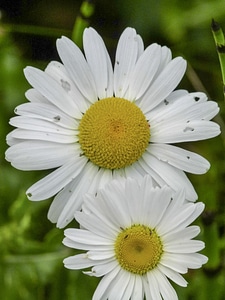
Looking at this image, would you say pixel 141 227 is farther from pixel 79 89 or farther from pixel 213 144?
pixel 213 144

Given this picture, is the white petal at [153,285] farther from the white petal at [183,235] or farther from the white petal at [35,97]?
the white petal at [35,97]

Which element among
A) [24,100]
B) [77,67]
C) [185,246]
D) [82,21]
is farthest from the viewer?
[24,100]

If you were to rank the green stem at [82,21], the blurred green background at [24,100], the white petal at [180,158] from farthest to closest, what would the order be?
1. the blurred green background at [24,100]
2. the green stem at [82,21]
3. the white petal at [180,158]

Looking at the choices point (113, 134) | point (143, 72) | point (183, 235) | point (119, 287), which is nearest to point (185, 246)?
point (183, 235)

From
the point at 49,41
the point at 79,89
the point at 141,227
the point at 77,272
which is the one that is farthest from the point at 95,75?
the point at 49,41

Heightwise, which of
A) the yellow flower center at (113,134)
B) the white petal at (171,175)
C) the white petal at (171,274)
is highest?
the yellow flower center at (113,134)

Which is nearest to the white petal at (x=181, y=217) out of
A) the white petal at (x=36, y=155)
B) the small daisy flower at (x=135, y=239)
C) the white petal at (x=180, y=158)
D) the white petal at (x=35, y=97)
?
the small daisy flower at (x=135, y=239)

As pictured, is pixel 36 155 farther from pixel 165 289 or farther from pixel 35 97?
pixel 165 289
